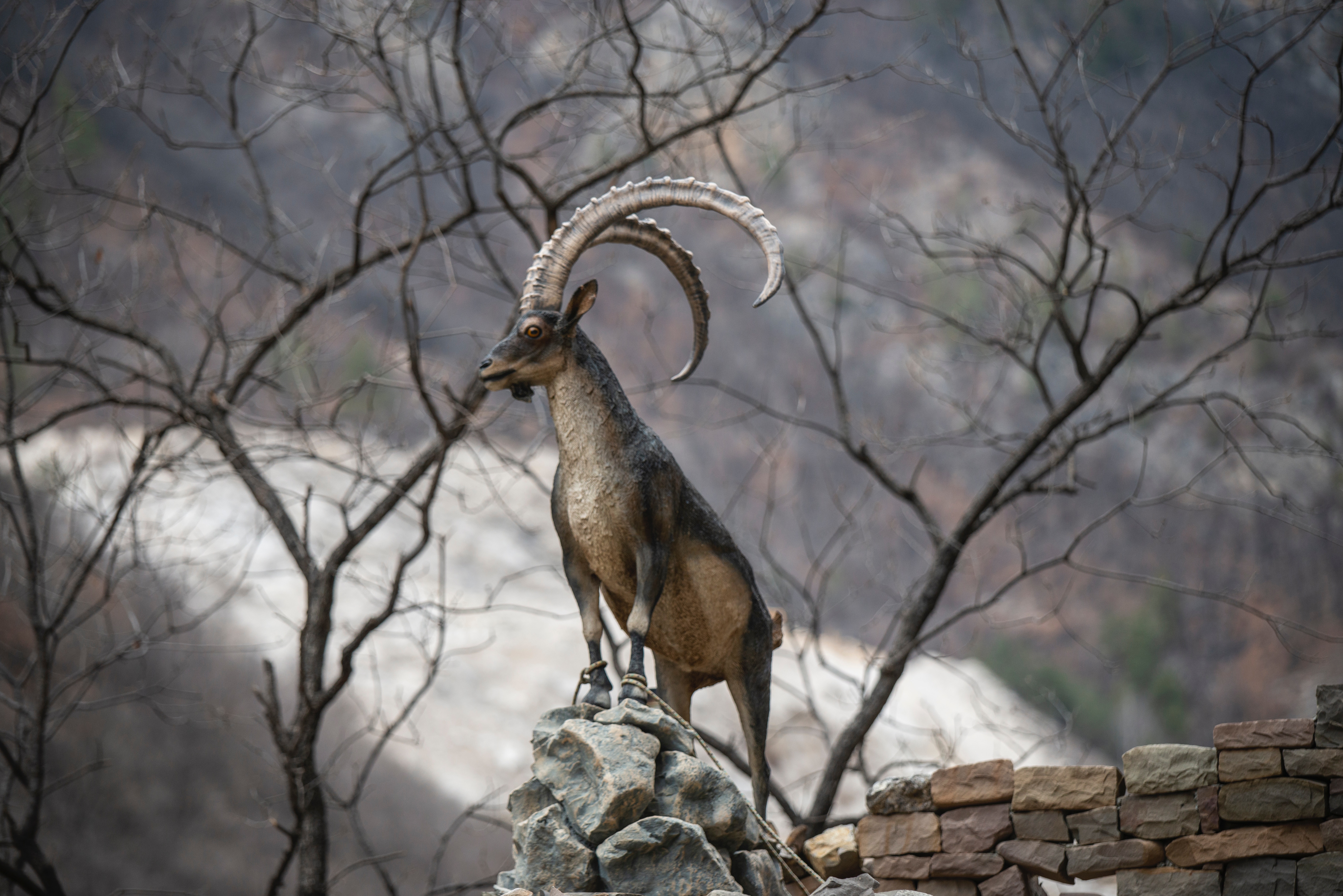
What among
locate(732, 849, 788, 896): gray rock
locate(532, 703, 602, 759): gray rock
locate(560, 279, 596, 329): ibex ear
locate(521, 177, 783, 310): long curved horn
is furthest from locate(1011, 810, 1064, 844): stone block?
locate(560, 279, 596, 329): ibex ear

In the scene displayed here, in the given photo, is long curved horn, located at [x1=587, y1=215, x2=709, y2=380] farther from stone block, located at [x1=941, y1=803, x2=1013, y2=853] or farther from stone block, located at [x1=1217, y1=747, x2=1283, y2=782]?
stone block, located at [x1=1217, y1=747, x2=1283, y2=782]

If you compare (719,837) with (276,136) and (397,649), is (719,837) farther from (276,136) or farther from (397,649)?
(276,136)

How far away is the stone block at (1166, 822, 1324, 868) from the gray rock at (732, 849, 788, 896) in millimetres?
1850

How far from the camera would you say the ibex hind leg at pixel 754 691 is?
4.17 metres

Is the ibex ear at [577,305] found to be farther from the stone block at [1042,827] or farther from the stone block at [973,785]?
the stone block at [1042,827]

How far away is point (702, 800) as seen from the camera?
3.48 m

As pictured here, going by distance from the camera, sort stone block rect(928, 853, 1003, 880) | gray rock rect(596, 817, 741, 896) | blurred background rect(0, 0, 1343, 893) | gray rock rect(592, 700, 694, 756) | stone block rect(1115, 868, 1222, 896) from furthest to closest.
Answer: blurred background rect(0, 0, 1343, 893) < stone block rect(928, 853, 1003, 880) < stone block rect(1115, 868, 1222, 896) < gray rock rect(592, 700, 694, 756) < gray rock rect(596, 817, 741, 896)

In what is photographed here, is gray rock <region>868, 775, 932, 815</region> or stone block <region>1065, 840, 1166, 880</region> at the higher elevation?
gray rock <region>868, 775, 932, 815</region>

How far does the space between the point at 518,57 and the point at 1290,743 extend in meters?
5.60

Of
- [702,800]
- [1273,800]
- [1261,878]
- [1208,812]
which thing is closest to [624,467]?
[702,800]

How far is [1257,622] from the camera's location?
24344 mm

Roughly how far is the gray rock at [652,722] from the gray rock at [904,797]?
1.61 meters

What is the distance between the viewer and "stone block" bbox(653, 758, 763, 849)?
135 inches

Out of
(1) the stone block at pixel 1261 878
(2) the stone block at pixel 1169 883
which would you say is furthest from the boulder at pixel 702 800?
(1) the stone block at pixel 1261 878
